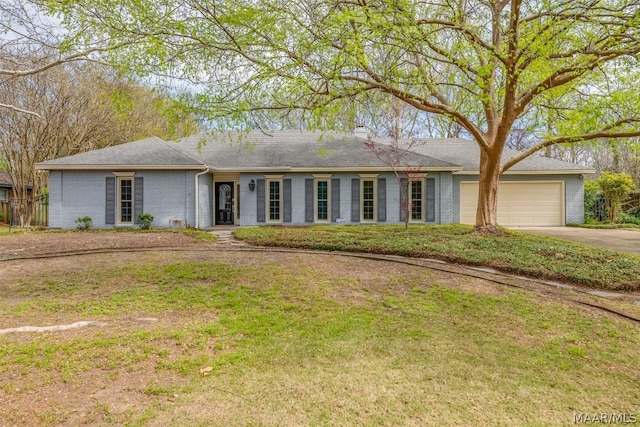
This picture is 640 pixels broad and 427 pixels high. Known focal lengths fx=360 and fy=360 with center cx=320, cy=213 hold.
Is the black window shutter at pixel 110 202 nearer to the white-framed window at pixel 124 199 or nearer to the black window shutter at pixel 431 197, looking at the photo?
the white-framed window at pixel 124 199

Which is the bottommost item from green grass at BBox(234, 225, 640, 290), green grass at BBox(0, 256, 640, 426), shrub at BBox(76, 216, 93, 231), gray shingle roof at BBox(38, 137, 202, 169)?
green grass at BBox(0, 256, 640, 426)

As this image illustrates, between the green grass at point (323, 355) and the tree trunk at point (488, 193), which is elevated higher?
the tree trunk at point (488, 193)

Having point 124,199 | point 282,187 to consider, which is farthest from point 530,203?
point 124,199

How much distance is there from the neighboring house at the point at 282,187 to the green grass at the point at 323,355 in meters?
8.18

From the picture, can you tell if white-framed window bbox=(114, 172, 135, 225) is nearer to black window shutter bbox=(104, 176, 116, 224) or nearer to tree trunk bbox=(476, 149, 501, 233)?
black window shutter bbox=(104, 176, 116, 224)

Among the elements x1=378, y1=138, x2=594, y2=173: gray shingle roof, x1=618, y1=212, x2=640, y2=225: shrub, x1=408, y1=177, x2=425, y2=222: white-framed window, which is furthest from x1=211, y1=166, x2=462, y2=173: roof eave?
x1=618, y1=212, x2=640, y2=225: shrub

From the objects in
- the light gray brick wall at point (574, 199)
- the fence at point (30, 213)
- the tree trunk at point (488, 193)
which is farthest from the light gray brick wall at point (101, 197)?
the light gray brick wall at point (574, 199)

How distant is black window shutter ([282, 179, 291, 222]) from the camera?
1434 cm

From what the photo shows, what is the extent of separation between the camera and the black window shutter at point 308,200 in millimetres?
14383

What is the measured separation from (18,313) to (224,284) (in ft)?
8.29

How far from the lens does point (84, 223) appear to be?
43.7ft

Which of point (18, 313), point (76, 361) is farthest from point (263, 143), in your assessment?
point (76, 361)

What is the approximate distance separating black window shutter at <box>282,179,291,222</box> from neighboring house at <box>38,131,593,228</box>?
0.13ft

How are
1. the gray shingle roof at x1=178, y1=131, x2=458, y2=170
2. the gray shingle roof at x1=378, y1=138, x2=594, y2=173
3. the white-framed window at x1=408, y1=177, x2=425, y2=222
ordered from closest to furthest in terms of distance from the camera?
the gray shingle roof at x1=178, y1=131, x2=458, y2=170 < the white-framed window at x1=408, y1=177, x2=425, y2=222 < the gray shingle roof at x1=378, y1=138, x2=594, y2=173
